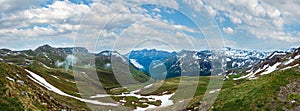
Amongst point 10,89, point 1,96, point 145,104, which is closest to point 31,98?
point 10,89

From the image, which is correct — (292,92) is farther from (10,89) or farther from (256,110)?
(10,89)

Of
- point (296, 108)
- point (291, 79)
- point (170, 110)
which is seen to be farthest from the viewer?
point (170, 110)

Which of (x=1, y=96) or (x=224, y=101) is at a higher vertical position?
(x=1, y=96)

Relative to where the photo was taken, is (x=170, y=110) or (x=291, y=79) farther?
(x=170, y=110)

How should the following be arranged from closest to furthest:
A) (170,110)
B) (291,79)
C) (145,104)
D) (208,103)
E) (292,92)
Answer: (292,92), (291,79), (208,103), (170,110), (145,104)

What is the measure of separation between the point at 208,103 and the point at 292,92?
11502mm

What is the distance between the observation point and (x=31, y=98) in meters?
36.5

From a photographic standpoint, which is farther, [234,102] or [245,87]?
[245,87]

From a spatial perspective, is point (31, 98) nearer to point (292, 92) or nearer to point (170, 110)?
point (170, 110)

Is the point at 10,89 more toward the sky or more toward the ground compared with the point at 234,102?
more toward the sky

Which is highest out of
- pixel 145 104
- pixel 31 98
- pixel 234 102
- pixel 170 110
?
pixel 31 98

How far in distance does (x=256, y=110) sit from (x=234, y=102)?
13.8ft

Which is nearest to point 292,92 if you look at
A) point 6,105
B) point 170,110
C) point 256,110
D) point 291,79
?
point 291,79

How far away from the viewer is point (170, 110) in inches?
1960
